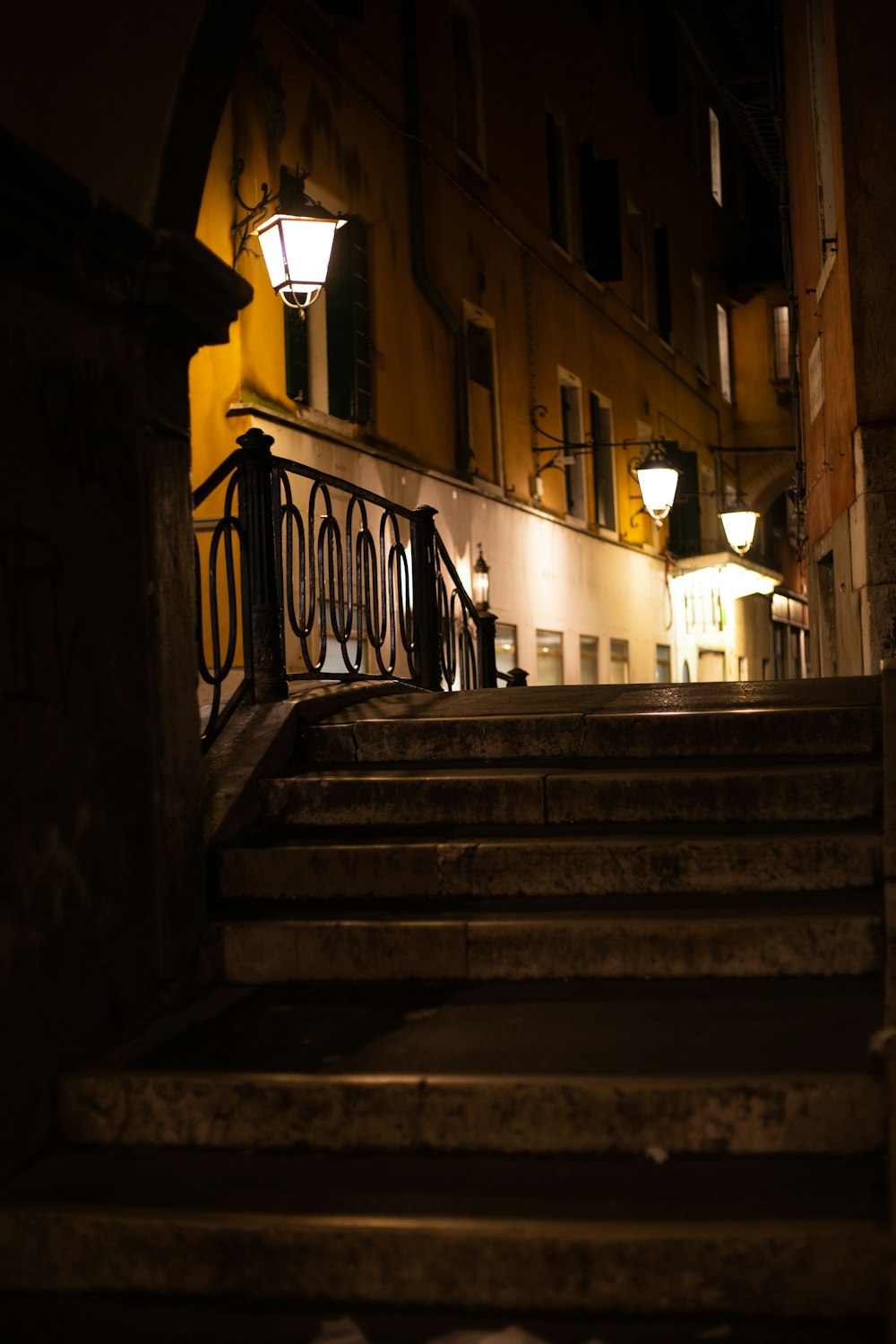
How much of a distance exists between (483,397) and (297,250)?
24.0ft

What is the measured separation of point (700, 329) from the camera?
30.2 metres

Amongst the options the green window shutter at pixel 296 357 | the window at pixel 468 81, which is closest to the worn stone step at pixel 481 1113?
the green window shutter at pixel 296 357

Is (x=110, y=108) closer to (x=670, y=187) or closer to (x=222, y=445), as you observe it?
(x=222, y=445)

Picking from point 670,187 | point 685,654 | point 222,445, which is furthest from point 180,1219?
point 670,187

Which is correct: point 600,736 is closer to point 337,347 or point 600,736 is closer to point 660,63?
point 337,347

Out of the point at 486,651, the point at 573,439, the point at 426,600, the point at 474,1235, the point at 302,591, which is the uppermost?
the point at 573,439

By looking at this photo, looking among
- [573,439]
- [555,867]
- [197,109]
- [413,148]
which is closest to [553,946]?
[555,867]

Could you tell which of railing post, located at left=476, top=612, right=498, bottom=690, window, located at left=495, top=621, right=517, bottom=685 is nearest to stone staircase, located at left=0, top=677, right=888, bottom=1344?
railing post, located at left=476, top=612, right=498, bottom=690

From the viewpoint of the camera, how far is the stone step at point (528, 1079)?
3.84 meters

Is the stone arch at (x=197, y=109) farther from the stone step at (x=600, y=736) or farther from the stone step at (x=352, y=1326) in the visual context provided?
the stone step at (x=352, y=1326)

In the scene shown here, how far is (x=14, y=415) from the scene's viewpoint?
14.0 ft

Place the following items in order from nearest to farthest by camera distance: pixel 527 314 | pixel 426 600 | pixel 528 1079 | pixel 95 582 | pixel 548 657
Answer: pixel 528 1079
pixel 95 582
pixel 426 600
pixel 527 314
pixel 548 657

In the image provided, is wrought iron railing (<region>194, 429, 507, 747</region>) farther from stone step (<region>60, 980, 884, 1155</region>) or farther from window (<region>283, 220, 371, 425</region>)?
stone step (<region>60, 980, 884, 1155</region>)

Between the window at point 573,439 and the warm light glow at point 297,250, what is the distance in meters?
11.1
